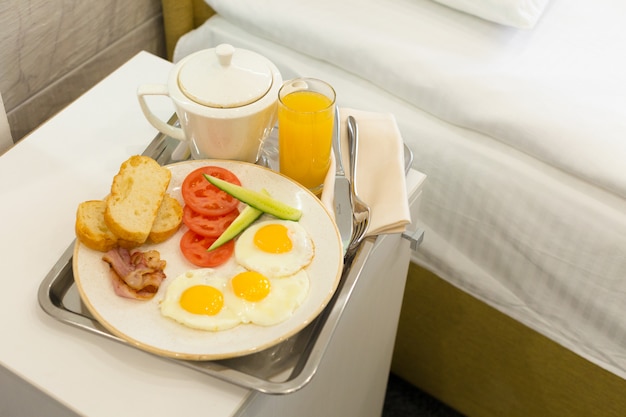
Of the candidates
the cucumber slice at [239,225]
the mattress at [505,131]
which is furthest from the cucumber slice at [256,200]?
the mattress at [505,131]

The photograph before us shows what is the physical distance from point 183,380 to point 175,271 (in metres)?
0.14

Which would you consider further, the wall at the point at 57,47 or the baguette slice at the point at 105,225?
the wall at the point at 57,47

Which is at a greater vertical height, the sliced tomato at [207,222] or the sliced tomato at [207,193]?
the sliced tomato at [207,193]

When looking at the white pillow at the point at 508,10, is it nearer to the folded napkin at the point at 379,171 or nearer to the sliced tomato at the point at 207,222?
the folded napkin at the point at 379,171

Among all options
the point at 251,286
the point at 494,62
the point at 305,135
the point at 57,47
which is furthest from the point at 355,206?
the point at 57,47

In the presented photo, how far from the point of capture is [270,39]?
4.67 ft

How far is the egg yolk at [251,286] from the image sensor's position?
0.79 meters

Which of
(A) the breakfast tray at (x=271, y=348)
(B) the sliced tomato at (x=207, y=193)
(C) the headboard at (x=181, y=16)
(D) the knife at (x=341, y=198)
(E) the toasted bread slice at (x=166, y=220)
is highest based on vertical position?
(B) the sliced tomato at (x=207, y=193)

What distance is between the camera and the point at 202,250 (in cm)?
85

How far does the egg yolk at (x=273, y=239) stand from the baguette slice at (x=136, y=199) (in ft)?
0.45

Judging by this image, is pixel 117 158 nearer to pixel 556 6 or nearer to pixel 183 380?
pixel 183 380

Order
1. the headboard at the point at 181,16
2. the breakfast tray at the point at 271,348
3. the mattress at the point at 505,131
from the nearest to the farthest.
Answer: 1. the breakfast tray at the point at 271,348
2. the mattress at the point at 505,131
3. the headboard at the point at 181,16

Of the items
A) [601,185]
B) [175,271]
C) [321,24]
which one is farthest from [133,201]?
[601,185]

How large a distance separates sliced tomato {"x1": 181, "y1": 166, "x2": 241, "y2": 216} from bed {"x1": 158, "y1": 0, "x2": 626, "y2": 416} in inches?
14.5
